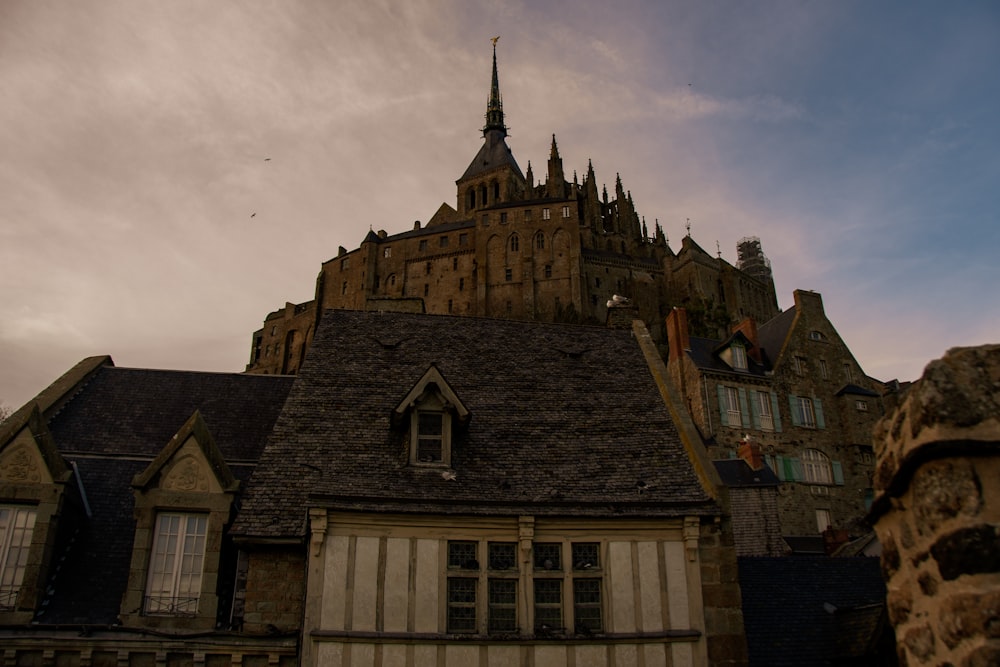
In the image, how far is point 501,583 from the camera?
38.2 ft

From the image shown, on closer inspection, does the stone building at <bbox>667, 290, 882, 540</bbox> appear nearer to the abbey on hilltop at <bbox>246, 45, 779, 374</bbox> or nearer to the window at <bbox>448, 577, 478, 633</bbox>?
the window at <bbox>448, 577, 478, 633</bbox>

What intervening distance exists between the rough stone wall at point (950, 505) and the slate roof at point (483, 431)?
28.4 feet

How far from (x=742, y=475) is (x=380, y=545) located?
19.1 m

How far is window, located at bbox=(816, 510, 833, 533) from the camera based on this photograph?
3806 centimetres

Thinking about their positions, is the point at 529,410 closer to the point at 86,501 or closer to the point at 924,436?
the point at 86,501

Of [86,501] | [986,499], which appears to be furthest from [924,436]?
[86,501]

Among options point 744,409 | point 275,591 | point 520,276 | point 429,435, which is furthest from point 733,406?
point 520,276

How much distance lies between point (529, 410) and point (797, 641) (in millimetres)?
5612

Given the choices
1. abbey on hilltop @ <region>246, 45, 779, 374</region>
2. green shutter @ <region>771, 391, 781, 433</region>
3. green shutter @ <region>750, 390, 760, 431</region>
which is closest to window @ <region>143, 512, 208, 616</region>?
green shutter @ <region>750, 390, 760, 431</region>

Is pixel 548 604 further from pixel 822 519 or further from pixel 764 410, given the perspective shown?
pixel 822 519

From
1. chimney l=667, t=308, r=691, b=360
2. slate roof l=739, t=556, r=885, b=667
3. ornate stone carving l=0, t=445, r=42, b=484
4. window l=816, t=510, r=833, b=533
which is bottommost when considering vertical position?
slate roof l=739, t=556, r=885, b=667

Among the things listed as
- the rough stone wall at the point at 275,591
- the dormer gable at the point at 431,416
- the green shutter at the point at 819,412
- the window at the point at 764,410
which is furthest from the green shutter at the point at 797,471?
the rough stone wall at the point at 275,591

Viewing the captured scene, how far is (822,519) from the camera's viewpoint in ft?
126

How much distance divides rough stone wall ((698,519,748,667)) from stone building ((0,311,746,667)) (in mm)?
27
